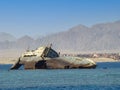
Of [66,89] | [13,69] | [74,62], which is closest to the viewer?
[66,89]

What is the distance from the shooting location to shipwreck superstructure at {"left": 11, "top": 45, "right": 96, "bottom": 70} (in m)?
153

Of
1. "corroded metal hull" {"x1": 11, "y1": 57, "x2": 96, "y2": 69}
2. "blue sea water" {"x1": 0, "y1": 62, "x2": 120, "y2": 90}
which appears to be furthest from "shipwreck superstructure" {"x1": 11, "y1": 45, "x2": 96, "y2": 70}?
"blue sea water" {"x1": 0, "y1": 62, "x2": 120, "y2": 90}

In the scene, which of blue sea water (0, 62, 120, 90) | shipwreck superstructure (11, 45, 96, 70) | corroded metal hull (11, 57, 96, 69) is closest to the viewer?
blue sea water (0, 62, 120, 90)

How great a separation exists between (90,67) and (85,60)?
408cm

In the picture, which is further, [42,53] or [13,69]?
[13,69]

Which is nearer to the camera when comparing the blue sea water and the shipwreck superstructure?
the blue sea water

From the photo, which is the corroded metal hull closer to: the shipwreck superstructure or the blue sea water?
the shipwreck superstructure

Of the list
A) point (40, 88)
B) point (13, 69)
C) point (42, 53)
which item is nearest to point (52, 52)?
point (42, 53)

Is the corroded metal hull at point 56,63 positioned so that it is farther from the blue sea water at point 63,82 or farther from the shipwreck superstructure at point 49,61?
the blue sea water at point 63,82

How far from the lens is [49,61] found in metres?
155

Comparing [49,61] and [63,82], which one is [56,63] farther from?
[63,82]

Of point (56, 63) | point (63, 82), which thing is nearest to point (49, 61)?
point (56, 63)

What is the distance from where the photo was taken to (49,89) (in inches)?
2926

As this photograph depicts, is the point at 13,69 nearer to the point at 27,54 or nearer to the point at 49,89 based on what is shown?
the point at 27,54
